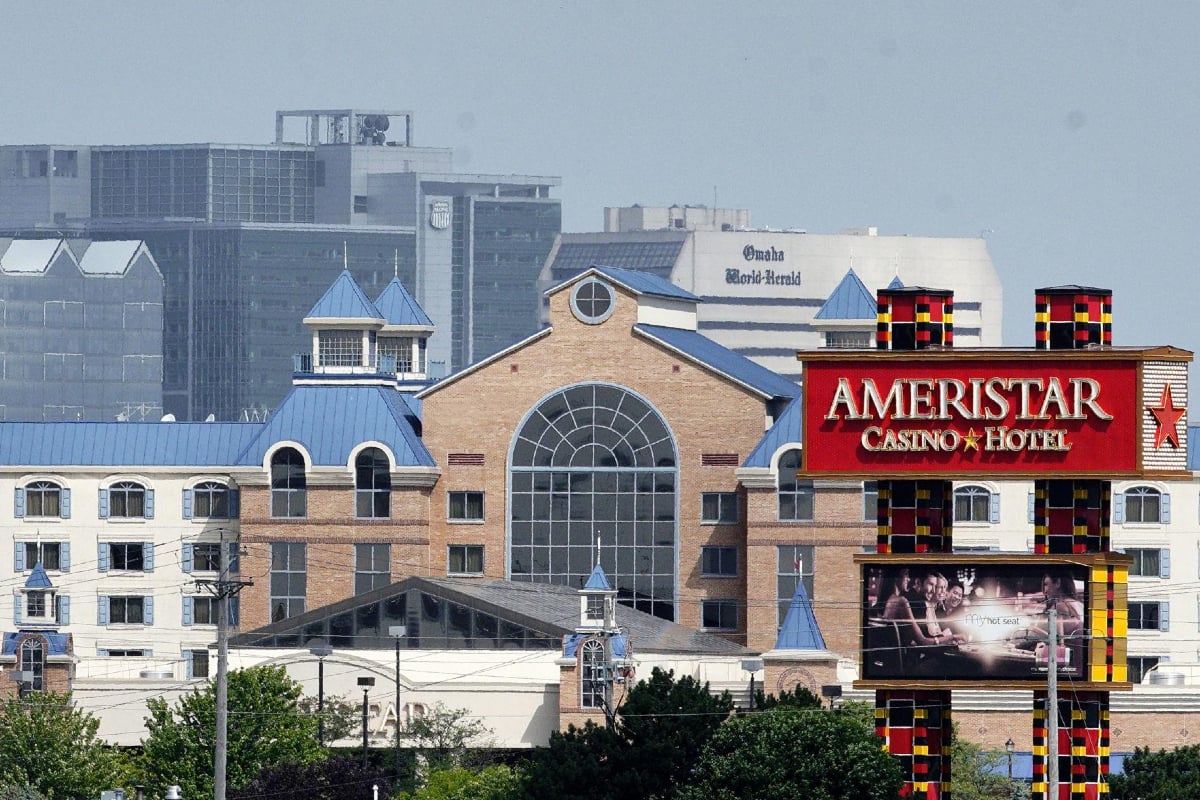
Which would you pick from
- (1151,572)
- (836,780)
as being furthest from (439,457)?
(836,780)

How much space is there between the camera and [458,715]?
135m

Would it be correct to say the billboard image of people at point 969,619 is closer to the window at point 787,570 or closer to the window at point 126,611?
the window at point 787,570

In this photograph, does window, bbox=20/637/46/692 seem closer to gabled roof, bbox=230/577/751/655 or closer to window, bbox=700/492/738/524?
gabled roof, bbox=230/577/751/655

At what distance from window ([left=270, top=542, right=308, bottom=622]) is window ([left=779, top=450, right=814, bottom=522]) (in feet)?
74.0

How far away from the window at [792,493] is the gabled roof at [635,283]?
11662 mm

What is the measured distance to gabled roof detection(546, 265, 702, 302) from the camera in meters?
156

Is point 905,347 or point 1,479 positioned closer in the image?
point 905,347

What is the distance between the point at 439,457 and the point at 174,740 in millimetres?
37116

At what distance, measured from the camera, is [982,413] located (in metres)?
95.6

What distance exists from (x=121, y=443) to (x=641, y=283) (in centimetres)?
2693

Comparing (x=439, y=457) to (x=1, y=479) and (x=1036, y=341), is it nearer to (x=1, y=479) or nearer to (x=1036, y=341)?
(x=1, y=479)

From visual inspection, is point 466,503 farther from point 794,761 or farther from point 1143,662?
point 794,761

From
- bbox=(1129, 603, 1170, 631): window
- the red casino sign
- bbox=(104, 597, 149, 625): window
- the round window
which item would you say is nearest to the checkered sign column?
the red casino sign

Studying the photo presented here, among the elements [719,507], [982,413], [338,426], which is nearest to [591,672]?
[719,507]
